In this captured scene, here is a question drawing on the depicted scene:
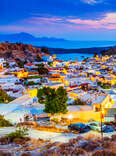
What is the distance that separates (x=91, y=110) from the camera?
1397cm

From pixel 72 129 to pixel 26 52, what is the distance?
78.3m

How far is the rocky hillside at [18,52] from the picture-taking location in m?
76.3

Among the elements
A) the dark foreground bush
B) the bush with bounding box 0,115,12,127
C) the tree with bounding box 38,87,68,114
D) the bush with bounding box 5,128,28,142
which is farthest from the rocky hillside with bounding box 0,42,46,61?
the dark foreground bush

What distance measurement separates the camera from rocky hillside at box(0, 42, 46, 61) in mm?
76312

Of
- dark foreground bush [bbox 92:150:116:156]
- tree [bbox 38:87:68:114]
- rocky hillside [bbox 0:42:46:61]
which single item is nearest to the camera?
dark foreground bush [bbox 92:150:116:156]

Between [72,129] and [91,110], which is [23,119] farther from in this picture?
[91,110]

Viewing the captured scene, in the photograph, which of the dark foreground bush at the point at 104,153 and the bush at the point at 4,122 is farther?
the bush at the point at 4,122

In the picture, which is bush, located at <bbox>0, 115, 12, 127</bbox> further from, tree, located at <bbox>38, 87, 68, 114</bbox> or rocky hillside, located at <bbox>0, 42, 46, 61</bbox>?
rocky hillside, located at <bbox>0, 42, 46, 61</bbox>

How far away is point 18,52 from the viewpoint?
81.3 meters

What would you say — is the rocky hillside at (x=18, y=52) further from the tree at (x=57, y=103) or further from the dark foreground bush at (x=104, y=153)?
the dark foreground bush at (x=104, y=153)

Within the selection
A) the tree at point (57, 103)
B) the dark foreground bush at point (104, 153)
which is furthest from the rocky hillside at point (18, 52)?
the dark foreground bush at point (104, 153)

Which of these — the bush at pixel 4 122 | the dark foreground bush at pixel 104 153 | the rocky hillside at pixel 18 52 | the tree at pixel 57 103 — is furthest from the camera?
the rocky hillside at pixel 18 52

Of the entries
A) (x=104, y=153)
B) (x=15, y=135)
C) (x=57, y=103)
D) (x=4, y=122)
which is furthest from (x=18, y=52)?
(x=104, y=153)

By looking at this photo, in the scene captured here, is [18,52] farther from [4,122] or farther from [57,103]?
[4,122]
